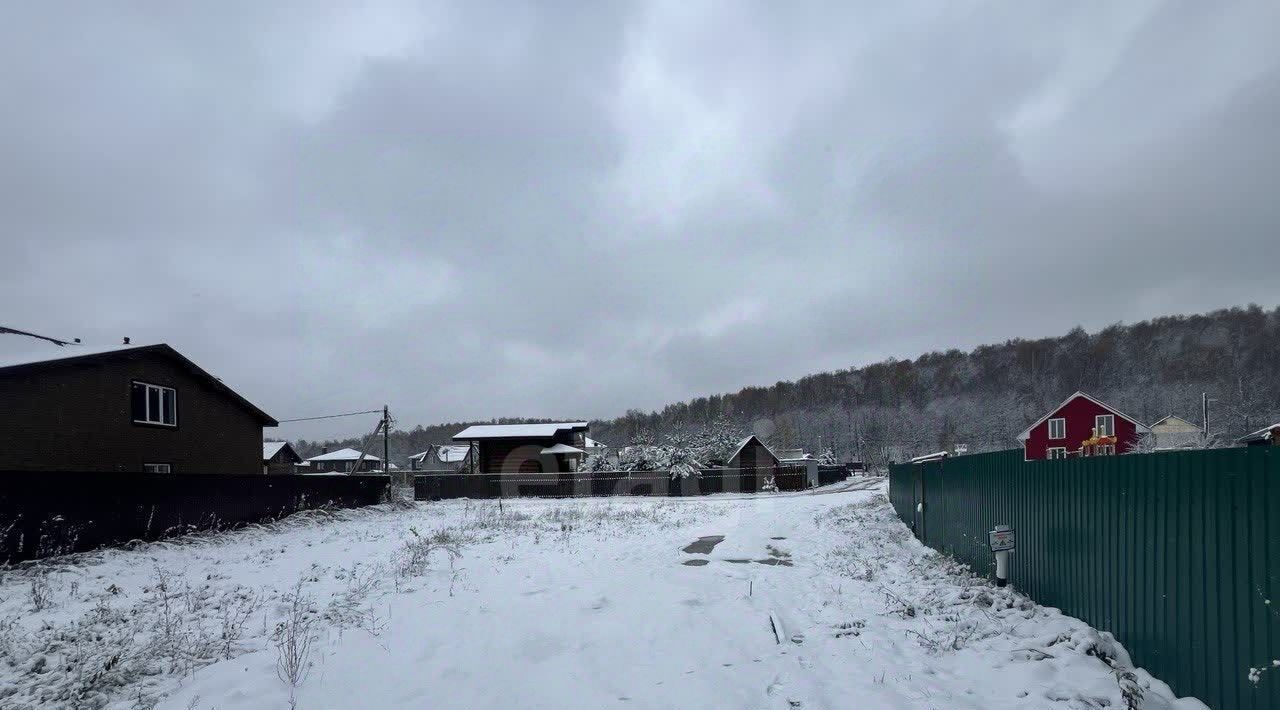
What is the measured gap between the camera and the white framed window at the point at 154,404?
21.8 m

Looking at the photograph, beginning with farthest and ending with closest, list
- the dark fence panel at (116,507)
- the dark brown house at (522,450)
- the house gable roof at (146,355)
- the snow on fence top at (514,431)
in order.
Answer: the snow on fence top at (514,431)
the dark brown house at (522,450)
the house gable roof at (146,355)
the dark fence panel at (116,507)

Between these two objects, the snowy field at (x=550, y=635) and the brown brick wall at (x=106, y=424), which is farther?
the brown brick wall at (x=106, y=424)

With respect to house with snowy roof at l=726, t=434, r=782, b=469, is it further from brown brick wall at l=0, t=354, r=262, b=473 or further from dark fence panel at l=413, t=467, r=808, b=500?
brown brick wall at l=0, t=354, r=262, b=473

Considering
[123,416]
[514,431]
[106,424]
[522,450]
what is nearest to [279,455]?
[514,431]

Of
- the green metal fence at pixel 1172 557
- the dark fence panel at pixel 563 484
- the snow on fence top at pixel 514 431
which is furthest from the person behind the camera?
the snow on fence top at pixel 514 431

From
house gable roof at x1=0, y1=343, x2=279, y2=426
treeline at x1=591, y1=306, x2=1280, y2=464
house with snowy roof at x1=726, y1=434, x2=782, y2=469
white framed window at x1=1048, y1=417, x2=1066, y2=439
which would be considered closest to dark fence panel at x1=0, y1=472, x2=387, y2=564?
house gable roof at x1=0, y1=343, x2=279, y2=426

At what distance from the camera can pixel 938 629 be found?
6957mm

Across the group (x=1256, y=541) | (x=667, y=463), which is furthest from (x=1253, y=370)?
(x=1256, y=541)

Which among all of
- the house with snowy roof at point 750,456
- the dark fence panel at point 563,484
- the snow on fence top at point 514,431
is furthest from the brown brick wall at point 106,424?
the house with snowy roof at point 750,456

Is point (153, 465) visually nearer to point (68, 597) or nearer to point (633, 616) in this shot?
point (68, 597)

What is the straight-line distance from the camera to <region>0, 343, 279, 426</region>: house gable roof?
1816cm

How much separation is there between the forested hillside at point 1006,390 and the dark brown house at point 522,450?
50737mm

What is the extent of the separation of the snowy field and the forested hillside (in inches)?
3347

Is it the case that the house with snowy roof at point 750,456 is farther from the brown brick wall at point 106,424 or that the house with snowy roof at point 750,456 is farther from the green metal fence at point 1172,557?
the green metal fence at point 1172,557
